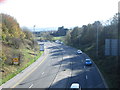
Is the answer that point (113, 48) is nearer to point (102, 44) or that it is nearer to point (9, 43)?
point (9, 43)

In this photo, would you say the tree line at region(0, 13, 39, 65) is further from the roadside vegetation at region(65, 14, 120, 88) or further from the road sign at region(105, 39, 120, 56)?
the road sign at region(105, 39, 120, 56)

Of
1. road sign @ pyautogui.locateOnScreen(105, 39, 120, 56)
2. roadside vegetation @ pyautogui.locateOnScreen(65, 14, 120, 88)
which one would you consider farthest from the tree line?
road sign @ pyautogui.locateOnScreen(105, 39, 120, 56)

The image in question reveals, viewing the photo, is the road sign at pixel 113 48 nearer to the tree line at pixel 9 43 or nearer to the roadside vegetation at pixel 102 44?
the roadside vegetation at pixel 102 44

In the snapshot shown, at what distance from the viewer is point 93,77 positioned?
25.4 m

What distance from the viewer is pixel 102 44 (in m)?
48.7

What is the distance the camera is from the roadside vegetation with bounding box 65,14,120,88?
2418 centimetres

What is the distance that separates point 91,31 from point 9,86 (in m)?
47.1

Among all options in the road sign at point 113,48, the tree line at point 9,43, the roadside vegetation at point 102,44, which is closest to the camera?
the road sign at point 113,48

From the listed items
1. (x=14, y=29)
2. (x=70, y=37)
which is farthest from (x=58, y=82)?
(x=70, y=37)

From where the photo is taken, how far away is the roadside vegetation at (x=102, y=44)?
24.2m

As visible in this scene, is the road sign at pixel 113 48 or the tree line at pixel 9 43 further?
the tree line at pixel 9 43

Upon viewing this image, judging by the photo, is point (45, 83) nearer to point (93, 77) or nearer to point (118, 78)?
point (93, 77)

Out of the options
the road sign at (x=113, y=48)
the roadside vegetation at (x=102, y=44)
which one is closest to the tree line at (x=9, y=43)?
the roadside vegetation at (x=102, y=44)

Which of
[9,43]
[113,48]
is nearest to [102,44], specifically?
[9,43]
